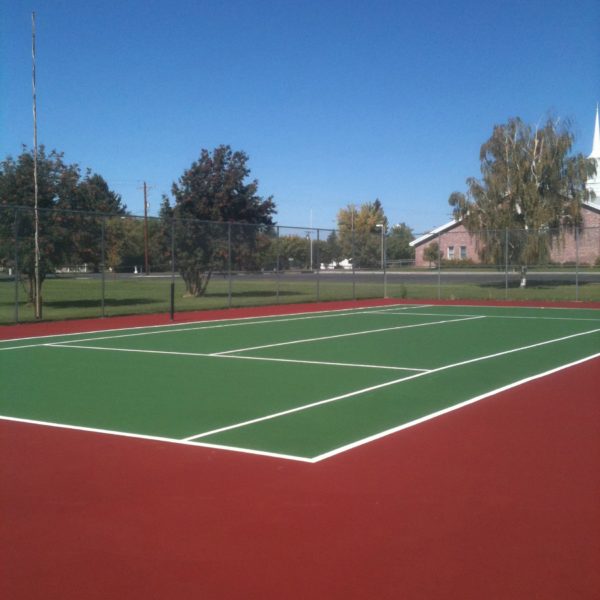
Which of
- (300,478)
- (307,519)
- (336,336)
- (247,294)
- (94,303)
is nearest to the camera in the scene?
(307,519)

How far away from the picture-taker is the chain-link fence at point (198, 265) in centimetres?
2161

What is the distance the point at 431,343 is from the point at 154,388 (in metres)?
6.81

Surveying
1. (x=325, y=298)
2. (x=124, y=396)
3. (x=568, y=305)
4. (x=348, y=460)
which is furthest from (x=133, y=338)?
(x=568, y=305)

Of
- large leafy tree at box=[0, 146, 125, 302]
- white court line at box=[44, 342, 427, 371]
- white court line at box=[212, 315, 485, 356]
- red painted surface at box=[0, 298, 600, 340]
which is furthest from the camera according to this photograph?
large leafy tree at box=[0, 146, 125, 302]

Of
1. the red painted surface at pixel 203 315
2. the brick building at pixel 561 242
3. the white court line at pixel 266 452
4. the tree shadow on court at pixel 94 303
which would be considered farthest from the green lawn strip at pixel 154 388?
the brick building at pixel 561 242

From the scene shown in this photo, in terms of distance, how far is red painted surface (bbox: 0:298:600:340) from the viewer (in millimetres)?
17578

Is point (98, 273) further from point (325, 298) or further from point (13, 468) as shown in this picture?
point (13, 468)

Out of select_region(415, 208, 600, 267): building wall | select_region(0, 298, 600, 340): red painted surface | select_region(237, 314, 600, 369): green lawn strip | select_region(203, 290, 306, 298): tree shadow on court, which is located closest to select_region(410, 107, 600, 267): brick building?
select_region(415, 208, 600, 267): building wall

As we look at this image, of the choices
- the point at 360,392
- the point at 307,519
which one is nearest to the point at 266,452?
the point at 307,519

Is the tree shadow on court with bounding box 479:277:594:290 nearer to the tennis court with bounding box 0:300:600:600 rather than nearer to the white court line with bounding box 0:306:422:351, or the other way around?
the white court line with bounding box 0:306:422:351

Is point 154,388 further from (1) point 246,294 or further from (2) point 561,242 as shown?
(2) point 561,242

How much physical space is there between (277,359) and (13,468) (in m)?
6.79

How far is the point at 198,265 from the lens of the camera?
27.2 m

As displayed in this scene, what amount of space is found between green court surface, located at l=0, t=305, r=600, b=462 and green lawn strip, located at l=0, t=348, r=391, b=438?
16 mm
